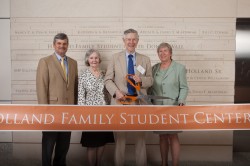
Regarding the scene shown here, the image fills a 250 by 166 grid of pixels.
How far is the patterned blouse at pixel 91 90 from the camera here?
324 cm

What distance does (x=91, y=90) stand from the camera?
3.25m

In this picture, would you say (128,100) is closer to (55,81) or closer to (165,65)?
(165,65)

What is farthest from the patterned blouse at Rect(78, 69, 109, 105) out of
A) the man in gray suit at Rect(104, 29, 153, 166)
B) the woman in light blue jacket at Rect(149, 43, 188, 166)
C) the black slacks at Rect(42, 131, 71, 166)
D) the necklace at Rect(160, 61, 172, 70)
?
the necklace at Rect(160, 61, 172, 70)

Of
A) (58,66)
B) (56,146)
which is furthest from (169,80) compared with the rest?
(56,146)

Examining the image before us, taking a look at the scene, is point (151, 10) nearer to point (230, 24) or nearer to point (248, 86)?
point (230, 24)

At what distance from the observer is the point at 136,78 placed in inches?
124

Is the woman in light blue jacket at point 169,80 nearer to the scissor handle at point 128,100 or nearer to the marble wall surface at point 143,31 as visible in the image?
the scissor handle at point 128,100

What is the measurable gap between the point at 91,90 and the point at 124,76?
0.42m

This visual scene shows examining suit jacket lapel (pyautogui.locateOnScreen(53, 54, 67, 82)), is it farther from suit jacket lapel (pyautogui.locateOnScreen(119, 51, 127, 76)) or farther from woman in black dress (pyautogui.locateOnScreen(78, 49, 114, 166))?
suit jacket lapel (pyautogui.locateOnScreen(119, 51, 127, 76))

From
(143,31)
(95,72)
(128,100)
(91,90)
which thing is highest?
(143,31)

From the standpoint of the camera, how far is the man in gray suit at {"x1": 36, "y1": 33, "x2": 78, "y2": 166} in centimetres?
315

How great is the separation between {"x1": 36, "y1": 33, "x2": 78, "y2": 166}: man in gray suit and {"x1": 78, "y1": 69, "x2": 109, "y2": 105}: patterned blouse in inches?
5.4

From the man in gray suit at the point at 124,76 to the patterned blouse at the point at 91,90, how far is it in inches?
4.2

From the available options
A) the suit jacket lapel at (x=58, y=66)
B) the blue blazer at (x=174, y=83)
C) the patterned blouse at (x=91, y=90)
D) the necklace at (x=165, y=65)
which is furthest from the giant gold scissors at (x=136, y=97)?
the suit jacket lapel at (x=58, y=66)
